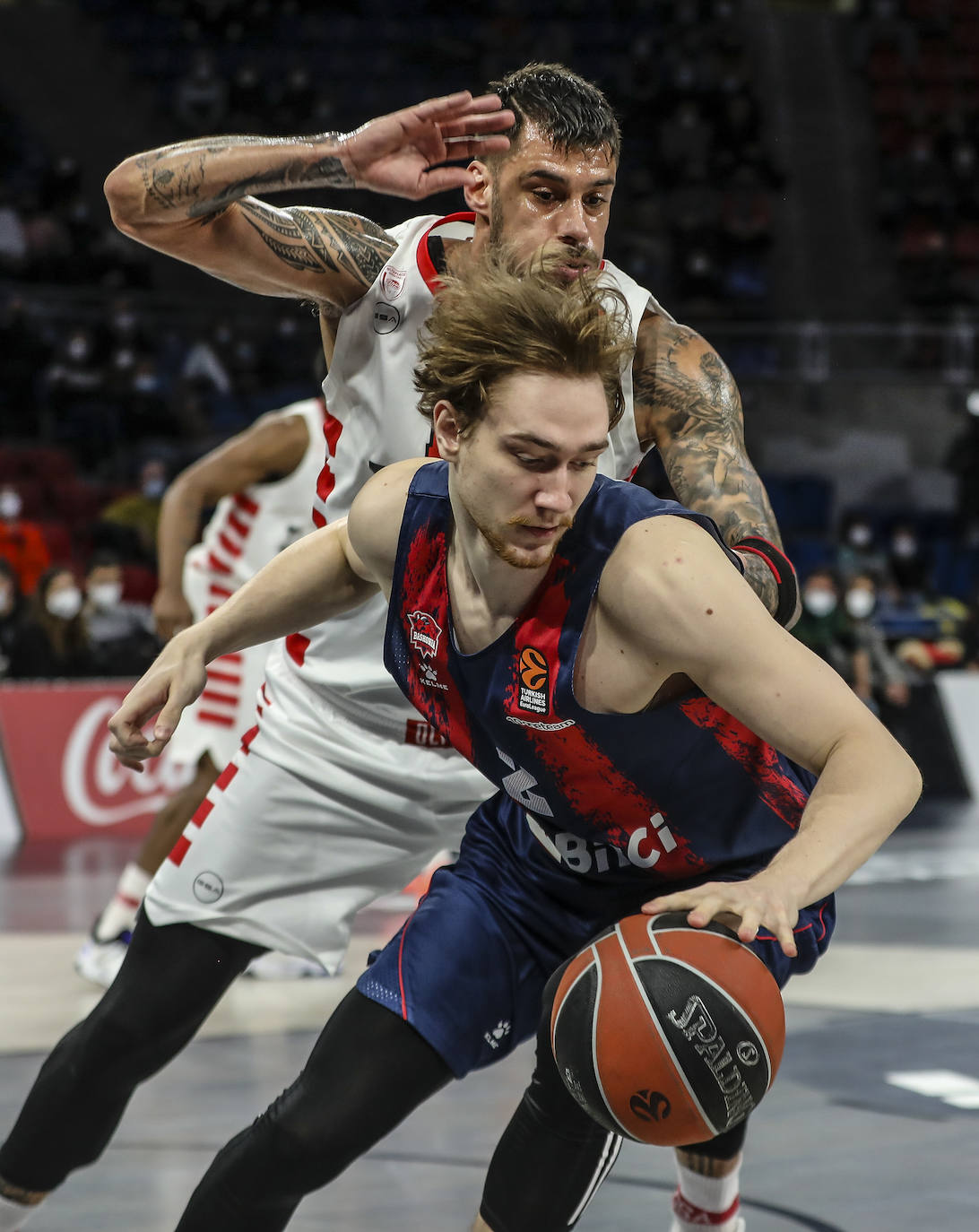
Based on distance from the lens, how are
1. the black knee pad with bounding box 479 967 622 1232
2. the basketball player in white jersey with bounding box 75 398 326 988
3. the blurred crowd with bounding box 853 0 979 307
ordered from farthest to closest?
the blurred crowd with bounding box 853 0 979 307 < the basketball player in white jersey with bounding box 75 398 326 988 < the black knee pad with bounding box 479 967 622 1232

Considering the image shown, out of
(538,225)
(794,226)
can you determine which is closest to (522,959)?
(538,225)

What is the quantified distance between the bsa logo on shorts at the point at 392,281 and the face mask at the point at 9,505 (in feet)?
29.8

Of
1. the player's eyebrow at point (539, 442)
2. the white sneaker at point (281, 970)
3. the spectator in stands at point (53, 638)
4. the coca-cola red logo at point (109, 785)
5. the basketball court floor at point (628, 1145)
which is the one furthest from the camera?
the spectator in stands at point (53, 638)

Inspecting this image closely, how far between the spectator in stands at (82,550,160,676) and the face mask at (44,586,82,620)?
0.06 meters

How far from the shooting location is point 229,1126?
3934 mm

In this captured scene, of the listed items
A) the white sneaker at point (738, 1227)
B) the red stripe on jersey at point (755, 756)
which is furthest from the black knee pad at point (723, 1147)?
the red stripe on jersey at point (755, 756)

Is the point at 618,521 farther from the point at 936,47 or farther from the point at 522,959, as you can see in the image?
the point at 936,47

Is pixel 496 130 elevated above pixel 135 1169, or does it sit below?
above

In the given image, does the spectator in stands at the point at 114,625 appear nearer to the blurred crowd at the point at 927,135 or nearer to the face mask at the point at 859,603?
the face mask at the point at 859,603

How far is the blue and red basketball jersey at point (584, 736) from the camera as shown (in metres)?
2.36

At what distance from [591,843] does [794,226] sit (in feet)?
53.3

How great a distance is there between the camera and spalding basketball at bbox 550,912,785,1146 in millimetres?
2119

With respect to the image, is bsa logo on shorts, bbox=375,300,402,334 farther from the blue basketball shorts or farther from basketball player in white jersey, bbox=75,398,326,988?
basketball player in white jersey, bbox=75,398,326,988

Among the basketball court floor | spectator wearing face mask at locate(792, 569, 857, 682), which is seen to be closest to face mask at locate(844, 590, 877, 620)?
spectator wearing face mask at locate(792, 569, 857, 682)
